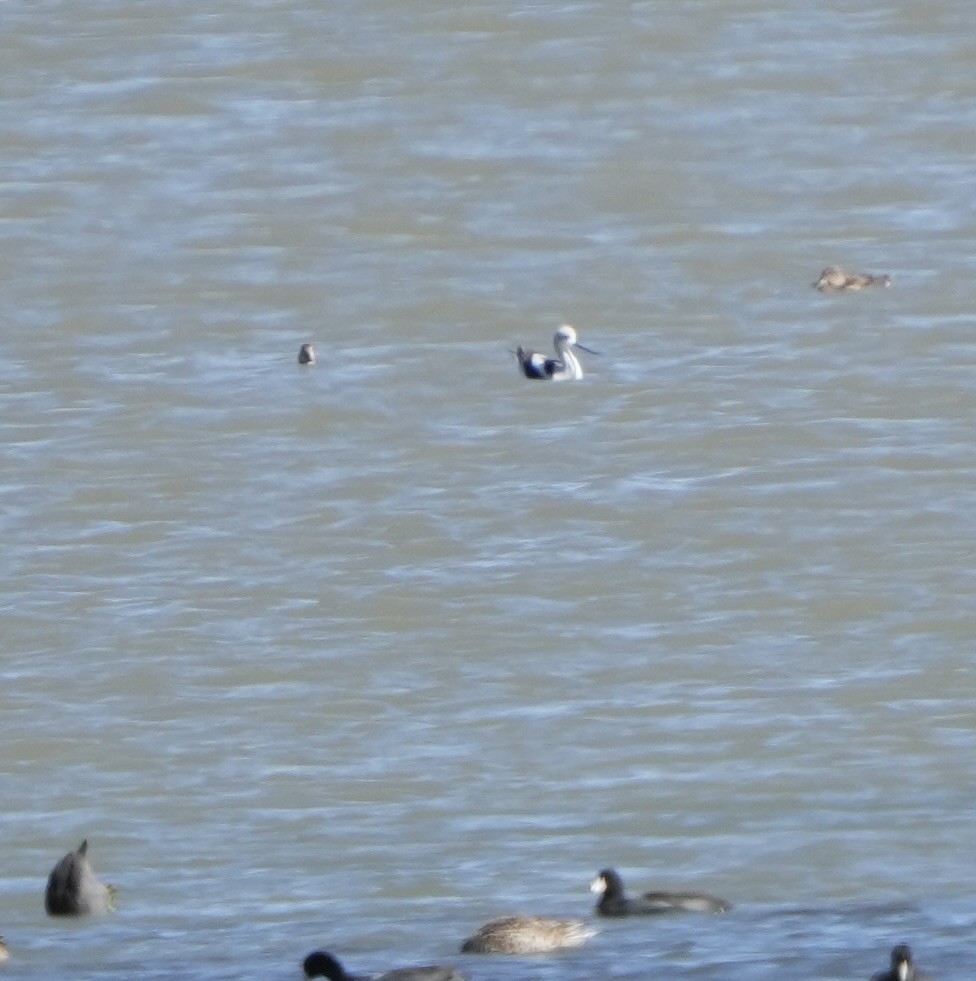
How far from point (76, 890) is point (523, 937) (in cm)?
194

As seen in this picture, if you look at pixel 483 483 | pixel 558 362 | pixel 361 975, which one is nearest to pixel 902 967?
pixel 361 975

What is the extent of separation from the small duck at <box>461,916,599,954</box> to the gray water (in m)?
0.08

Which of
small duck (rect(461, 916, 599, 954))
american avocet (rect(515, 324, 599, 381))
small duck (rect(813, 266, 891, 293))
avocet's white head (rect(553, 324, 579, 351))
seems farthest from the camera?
small duck (rect(813, 266, 891, 293))

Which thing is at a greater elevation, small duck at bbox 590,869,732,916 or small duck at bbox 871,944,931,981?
small duck at bbox 590,869,732,916

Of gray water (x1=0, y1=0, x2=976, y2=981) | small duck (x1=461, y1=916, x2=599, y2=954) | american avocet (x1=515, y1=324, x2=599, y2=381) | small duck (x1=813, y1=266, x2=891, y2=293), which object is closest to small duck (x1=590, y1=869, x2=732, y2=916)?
gray water (x1=0, y1=0, x2=976, y2=981)

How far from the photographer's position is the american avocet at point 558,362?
782 inches

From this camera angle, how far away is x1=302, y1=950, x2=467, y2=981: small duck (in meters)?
10.1

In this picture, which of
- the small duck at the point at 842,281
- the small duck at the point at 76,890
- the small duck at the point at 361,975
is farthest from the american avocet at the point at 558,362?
the small duck at the point at 361,975

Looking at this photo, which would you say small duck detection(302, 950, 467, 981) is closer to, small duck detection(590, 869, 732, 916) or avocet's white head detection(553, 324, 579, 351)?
small duck detection(590, 869, 732, 916)

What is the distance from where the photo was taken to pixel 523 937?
10.8 m

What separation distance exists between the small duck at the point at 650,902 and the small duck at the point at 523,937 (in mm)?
304

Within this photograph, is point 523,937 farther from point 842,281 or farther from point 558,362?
point 842,281

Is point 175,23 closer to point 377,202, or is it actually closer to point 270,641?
point 377,202

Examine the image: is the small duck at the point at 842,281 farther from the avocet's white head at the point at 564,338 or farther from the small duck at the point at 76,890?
the small duck at the point at 76,890
